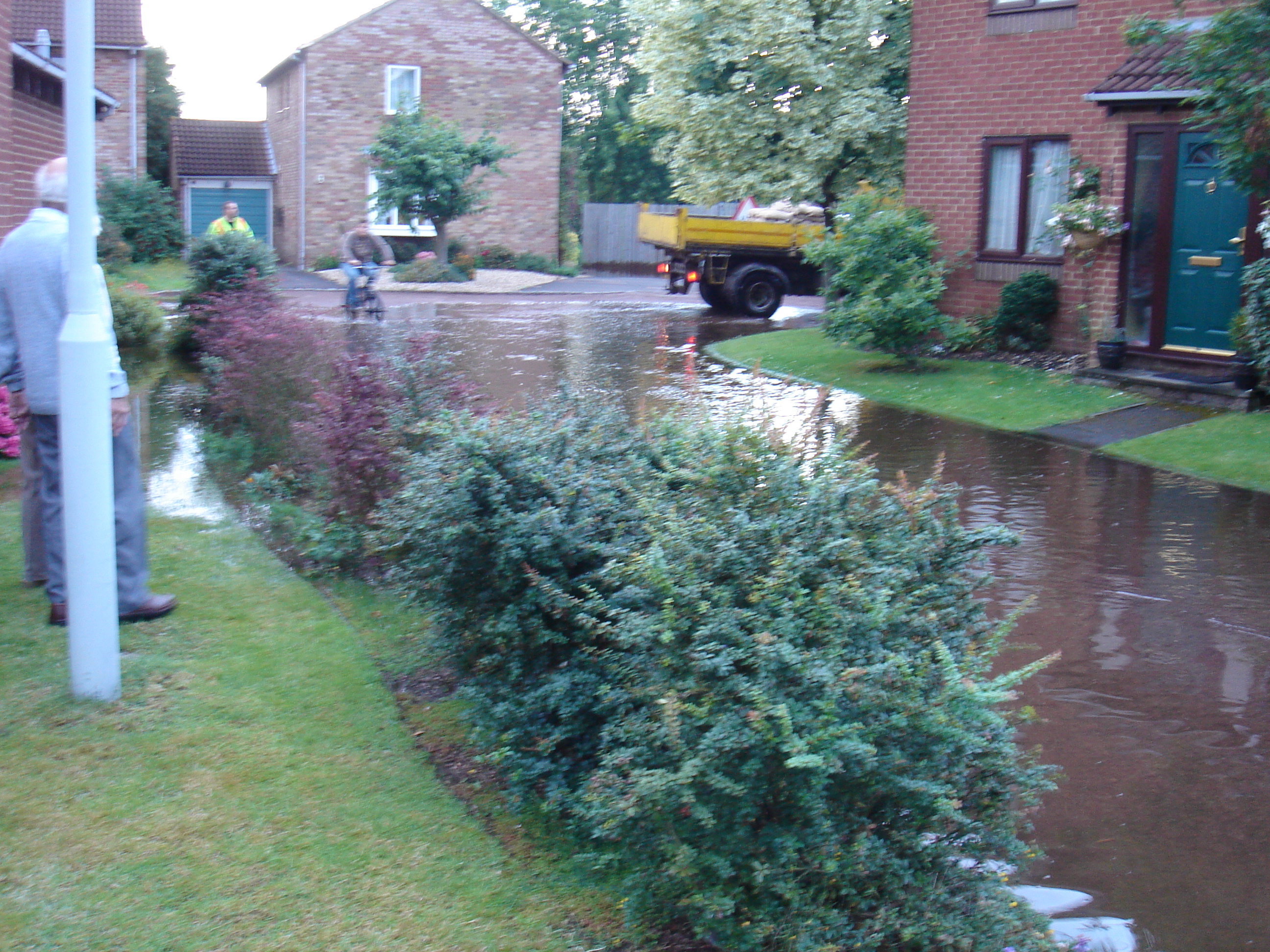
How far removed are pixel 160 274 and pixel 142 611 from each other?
22225mm

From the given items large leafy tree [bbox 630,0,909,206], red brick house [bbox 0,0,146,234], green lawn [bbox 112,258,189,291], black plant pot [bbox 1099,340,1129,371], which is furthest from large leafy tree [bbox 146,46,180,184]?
black plant pot [bbox 1099,340,1129,371]

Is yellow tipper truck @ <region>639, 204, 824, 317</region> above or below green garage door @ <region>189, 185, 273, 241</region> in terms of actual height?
below

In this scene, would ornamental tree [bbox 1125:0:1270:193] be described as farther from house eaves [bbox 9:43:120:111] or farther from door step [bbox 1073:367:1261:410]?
house eaves [bbox 9:43:120:111]

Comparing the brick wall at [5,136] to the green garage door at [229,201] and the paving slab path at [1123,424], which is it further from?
the green garage door at [229,201]

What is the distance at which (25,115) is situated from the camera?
1292 cm

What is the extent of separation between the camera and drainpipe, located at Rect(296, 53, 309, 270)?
3381cm

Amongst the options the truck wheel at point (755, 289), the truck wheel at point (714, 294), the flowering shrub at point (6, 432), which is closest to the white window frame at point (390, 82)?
the truck wheel at point (714, 294)

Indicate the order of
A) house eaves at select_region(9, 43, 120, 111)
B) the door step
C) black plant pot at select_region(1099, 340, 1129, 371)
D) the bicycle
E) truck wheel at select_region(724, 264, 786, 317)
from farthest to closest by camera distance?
truck wheel at select_region(724, 264, 786, 317)
the bicycle
black plant pot at select_region(1099, 340, 1129, 371)
the door step
house eaves at select_region(9, 43, 120, 111)

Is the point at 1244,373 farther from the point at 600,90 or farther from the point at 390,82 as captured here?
the point at 600,90

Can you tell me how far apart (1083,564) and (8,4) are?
10.1 meters

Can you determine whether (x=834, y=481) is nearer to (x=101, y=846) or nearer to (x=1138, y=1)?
(x=101, y=846)

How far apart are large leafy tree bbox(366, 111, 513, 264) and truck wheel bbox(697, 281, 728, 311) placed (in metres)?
9.08

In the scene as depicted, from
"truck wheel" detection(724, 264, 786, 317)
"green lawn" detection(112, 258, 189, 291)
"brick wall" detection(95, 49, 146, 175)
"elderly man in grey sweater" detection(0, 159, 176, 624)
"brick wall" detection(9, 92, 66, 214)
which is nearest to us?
"elderly man in grey sweater" detection(0, 159, 176, 624)

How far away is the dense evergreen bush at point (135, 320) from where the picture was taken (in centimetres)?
1546
